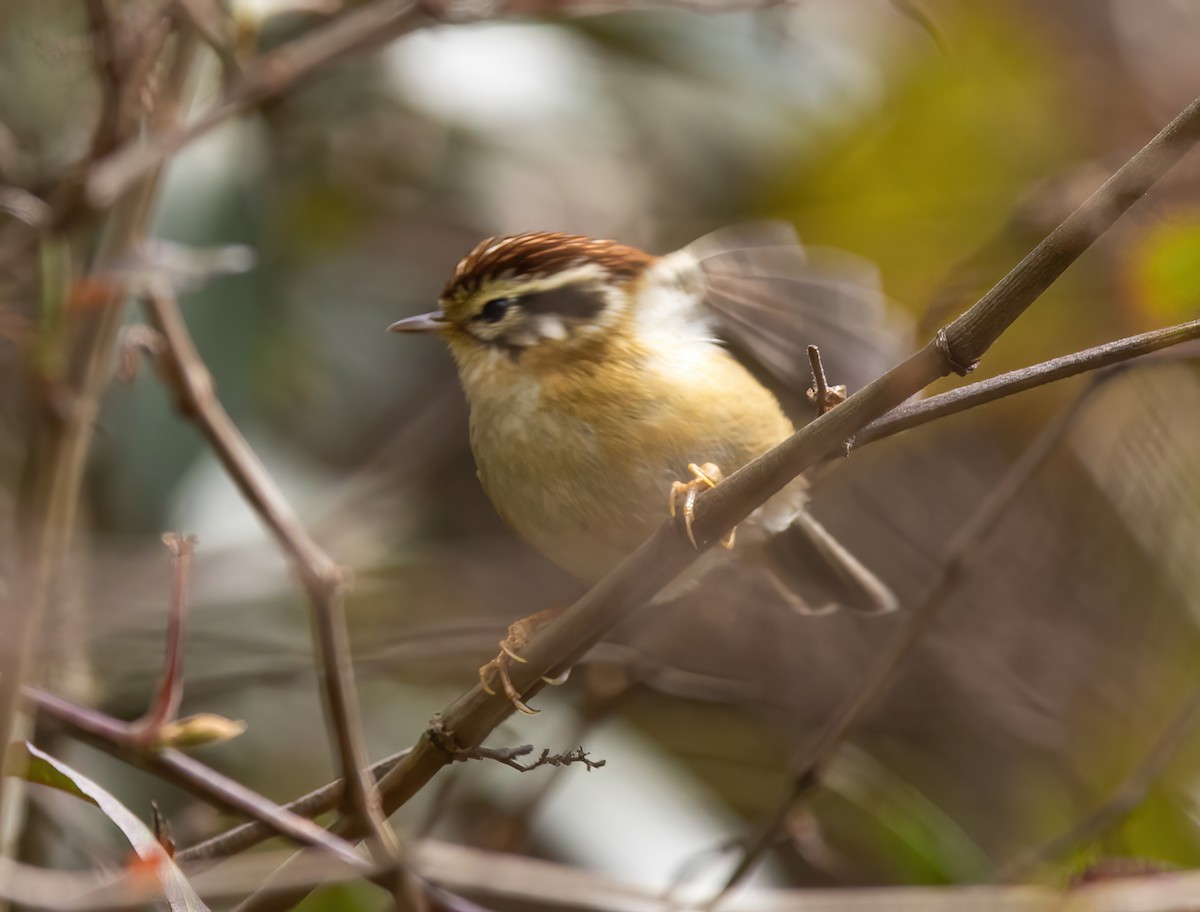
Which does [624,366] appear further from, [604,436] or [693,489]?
[693,489]

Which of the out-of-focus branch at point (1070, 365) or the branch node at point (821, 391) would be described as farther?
the branch node at point (821, 391)

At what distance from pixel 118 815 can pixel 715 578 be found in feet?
7.28

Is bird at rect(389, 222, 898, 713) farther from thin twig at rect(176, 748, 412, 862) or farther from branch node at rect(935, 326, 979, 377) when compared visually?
branch node at rect(935, 326, 979, 377)

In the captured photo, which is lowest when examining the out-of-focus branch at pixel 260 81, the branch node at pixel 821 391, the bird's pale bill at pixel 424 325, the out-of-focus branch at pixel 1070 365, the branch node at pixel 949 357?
the out-of-focus branch at pixel 1070 365

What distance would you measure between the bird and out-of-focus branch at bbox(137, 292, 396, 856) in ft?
1.61

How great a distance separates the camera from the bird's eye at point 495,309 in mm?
2830

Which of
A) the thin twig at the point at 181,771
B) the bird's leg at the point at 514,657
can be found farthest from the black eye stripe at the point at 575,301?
the thin twig at the point at 181,771

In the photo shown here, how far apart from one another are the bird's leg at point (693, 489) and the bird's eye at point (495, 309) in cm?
53

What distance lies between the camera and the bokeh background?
3418 millimetres

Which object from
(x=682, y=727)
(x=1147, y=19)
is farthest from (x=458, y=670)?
(x=1147, y=19)

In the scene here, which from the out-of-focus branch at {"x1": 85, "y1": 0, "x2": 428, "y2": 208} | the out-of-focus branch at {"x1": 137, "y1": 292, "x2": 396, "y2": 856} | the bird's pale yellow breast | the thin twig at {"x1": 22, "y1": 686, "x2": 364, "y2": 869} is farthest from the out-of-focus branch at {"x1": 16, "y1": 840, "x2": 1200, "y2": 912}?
the out-of-focus branch at {"x1": 85, "y1": 0, "x2": 428, "y2": 208}

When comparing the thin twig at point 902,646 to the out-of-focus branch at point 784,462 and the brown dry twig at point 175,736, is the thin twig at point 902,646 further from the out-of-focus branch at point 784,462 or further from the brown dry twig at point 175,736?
the brown dry twig at point 175,736

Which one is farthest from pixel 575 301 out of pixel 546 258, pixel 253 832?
pixel 253 832

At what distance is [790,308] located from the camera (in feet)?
9.25
